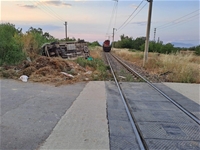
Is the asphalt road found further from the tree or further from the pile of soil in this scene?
the tree

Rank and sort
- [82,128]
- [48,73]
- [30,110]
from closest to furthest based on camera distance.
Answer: [82,128], [30,110], [48,73]

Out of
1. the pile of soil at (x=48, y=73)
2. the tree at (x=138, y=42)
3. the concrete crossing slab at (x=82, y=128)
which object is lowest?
the concrete crossing slab at (x=82, y=128)

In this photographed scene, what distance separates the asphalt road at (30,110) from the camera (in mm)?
3732

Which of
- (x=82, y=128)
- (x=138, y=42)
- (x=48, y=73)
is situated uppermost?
(x=138, y=42)

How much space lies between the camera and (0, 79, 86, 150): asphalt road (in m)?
3.73

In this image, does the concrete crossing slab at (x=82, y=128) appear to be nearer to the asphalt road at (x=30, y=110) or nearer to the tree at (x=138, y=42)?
the asphalt road at (x=30, y=110)

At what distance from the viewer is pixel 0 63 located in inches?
491

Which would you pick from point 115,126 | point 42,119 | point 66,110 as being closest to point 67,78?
point 66,110

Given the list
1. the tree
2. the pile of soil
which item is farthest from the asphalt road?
the tree

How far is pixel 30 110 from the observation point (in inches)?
208

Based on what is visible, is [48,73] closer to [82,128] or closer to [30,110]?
[30,110]

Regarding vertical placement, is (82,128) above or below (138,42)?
below

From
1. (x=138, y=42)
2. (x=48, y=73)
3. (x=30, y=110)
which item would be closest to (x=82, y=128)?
(x=30, y=110)

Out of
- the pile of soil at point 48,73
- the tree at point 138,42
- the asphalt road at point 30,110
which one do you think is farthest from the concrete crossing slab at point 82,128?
the tree at point 138,42
